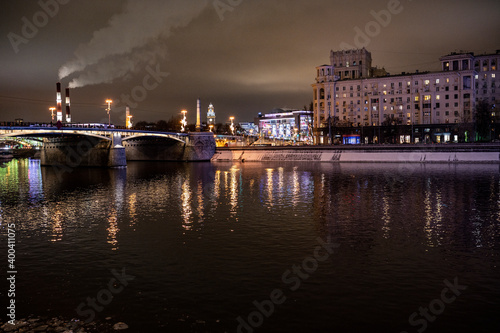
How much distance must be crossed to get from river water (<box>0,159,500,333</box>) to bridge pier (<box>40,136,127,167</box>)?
185 feet

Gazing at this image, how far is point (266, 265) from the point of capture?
16328mm

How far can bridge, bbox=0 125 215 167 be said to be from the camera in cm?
7581

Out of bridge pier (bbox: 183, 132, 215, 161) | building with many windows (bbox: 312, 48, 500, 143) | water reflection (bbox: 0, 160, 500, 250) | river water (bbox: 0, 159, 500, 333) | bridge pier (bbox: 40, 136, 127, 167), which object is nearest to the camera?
river water (bbox: 0, 159, 500, 333)

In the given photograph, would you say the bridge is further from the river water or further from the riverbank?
the river water

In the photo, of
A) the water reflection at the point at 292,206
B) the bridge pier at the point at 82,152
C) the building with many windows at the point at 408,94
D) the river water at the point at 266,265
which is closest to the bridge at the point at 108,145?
the bridge pier at the point at 82,152

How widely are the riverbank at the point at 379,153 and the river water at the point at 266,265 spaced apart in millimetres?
52014

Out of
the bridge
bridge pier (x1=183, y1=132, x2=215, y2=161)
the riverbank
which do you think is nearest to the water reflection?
the bridge

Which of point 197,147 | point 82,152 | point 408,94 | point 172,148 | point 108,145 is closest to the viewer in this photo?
point 108,145

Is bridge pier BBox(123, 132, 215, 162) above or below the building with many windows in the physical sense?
below

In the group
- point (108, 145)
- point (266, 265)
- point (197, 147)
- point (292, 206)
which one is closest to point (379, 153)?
point (197, 147)

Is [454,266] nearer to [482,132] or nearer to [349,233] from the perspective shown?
[349,233]

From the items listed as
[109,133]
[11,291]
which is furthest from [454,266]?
[109,133]

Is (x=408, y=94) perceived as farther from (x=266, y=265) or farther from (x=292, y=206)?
(x=266, y=265)

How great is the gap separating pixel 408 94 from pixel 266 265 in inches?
4538
